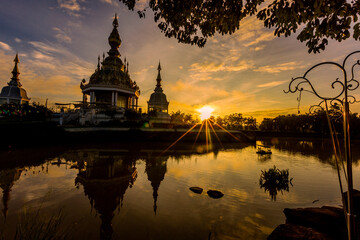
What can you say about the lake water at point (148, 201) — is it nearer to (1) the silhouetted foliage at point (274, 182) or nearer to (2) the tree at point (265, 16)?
(1) the silhouetted foliage at point (274, 182)

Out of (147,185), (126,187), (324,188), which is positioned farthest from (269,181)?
(126,187)

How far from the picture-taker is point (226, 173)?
12.1m

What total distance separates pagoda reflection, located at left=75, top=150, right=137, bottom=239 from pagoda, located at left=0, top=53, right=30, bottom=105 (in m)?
56.5

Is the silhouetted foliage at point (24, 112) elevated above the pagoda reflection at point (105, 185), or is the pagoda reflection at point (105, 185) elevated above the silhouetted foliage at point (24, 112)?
the silhouetted foliage at point (24, 112)

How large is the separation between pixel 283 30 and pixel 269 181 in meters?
7.71

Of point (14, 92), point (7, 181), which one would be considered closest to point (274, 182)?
point (7, 181)

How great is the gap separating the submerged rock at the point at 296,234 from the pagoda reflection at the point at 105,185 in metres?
4.40

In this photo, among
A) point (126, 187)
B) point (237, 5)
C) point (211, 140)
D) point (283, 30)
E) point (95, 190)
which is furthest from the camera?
point (211, 140)

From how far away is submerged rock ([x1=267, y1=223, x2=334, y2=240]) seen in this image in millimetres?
4074

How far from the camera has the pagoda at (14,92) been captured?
51125 millimetres

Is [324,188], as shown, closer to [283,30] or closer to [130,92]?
[283,30]

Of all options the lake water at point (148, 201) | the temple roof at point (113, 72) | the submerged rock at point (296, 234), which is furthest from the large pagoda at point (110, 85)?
the submerged rock at point (296, 234)

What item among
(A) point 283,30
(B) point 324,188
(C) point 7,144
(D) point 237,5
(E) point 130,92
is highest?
(E) point 130,92

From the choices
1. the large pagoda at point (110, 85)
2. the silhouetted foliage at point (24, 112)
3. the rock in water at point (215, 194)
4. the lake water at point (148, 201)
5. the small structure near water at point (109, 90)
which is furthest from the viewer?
the large pagoda at point (110, 85)
